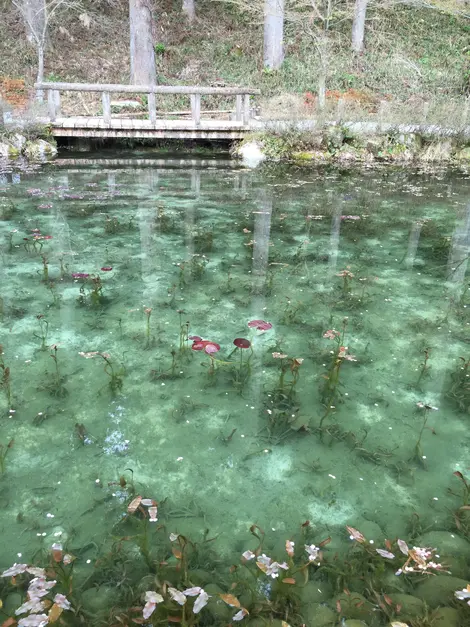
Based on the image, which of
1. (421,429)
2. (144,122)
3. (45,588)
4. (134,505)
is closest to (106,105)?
(144,122)

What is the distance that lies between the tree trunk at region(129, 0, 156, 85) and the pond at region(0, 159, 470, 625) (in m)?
11.6

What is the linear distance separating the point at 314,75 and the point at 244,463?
18.0 metres

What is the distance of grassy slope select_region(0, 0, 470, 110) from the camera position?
18.2 m

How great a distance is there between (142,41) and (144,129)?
5393 millimetres

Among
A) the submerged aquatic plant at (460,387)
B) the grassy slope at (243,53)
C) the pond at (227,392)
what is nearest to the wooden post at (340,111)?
the grassy slope at (243,53)

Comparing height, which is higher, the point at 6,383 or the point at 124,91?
the point at 124,91

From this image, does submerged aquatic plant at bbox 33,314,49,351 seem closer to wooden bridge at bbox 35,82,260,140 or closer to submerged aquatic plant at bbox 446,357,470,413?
submerged aquatic plant at bbox 446,357,470,413

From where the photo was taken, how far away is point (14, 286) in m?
4.90

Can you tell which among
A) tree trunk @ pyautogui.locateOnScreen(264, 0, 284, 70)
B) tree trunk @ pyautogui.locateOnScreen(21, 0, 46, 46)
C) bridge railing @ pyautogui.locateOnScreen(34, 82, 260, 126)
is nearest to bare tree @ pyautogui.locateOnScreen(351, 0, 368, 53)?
tree trunk @ pyautogui.locateOnScreen(264, 0, 284, 70)

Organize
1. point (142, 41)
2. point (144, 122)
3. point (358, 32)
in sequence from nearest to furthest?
point (144, 122) < point (142, 41) < point (358, 32)

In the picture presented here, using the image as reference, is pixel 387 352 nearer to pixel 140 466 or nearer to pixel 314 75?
pixel 140 466

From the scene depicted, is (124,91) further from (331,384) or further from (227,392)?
(331,384)

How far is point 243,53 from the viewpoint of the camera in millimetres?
19797

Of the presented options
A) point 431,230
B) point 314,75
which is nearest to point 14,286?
point 431,230
